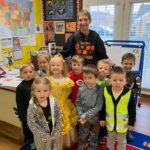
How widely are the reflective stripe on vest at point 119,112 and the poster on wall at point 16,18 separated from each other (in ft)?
7.38

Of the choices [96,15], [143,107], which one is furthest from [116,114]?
[96,15]

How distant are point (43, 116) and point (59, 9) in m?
2.68

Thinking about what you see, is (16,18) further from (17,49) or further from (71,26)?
(71,26)

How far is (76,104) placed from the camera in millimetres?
1801

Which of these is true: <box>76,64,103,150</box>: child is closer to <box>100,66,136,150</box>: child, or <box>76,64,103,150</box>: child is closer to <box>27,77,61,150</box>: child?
<box>100,66,136,150</box>: child

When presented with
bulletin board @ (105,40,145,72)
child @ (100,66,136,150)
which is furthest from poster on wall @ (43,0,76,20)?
child @ (100,66,136,150)

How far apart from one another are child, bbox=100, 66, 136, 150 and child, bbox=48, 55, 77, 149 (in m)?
0.33

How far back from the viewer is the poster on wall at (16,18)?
10.1 ft

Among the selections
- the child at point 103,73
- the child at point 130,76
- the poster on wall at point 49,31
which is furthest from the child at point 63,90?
the poster on wall at point 49,31

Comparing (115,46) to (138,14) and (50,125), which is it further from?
(50,125)

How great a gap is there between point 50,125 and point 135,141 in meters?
1.12

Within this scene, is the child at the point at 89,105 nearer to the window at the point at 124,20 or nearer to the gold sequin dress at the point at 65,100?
the gold sequin dress at the point at 65,100

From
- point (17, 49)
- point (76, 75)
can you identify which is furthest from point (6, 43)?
point (76, 75)

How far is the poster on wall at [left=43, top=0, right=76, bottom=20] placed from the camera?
357 cm
